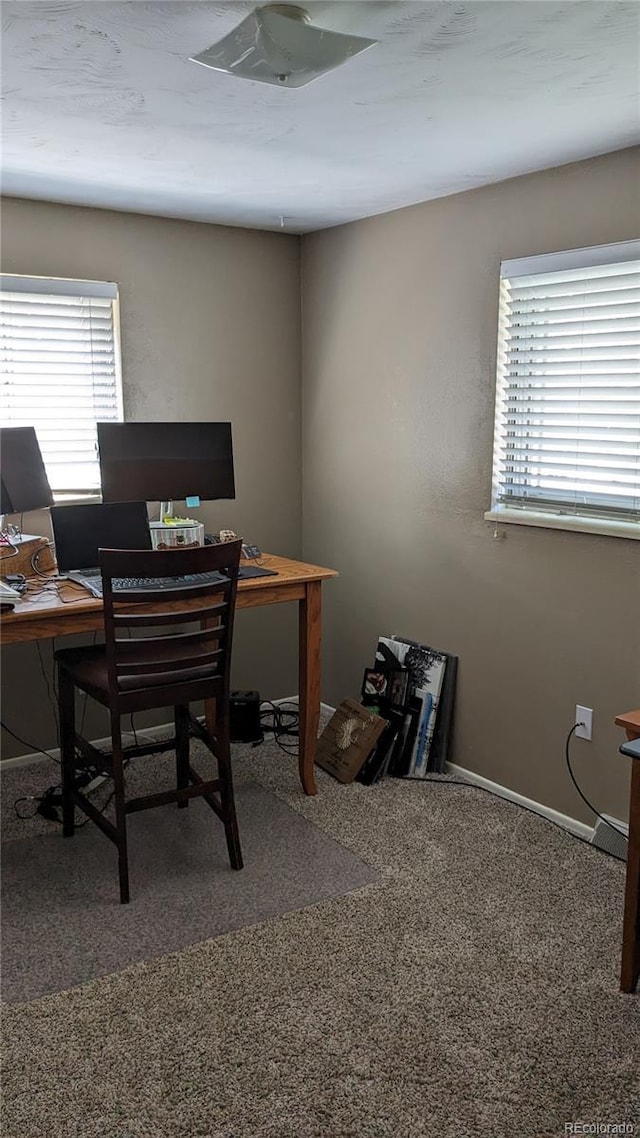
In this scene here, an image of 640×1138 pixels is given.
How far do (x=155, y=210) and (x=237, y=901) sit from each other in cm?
264

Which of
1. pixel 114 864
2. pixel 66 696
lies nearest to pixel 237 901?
pixel 114 864

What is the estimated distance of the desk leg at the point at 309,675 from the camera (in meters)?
3.22

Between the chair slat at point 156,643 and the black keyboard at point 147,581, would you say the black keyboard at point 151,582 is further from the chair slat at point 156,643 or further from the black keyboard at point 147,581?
the chair slat at point 156,643

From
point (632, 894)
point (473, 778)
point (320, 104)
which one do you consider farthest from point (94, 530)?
point (632, 894)

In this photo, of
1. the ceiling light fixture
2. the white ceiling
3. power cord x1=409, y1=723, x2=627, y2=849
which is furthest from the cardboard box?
the ceiling light fixture

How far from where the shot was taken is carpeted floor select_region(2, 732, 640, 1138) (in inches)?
71.9

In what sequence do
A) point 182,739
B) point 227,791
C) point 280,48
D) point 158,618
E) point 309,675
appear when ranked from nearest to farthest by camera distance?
point 280,48, point 158,618, point 227,791, point 182,739, point 309,675

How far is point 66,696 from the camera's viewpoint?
114 inches

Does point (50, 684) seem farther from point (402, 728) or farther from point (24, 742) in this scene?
point (402, 728)

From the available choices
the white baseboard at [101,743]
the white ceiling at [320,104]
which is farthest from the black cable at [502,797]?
the white ceiling at [320,104]

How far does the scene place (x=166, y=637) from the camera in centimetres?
267

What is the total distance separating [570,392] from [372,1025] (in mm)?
2013

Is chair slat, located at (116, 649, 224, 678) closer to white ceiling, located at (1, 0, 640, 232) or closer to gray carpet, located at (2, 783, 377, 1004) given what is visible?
gray carpet, located at (2, 783, 377, 1004)

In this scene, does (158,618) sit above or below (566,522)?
below
